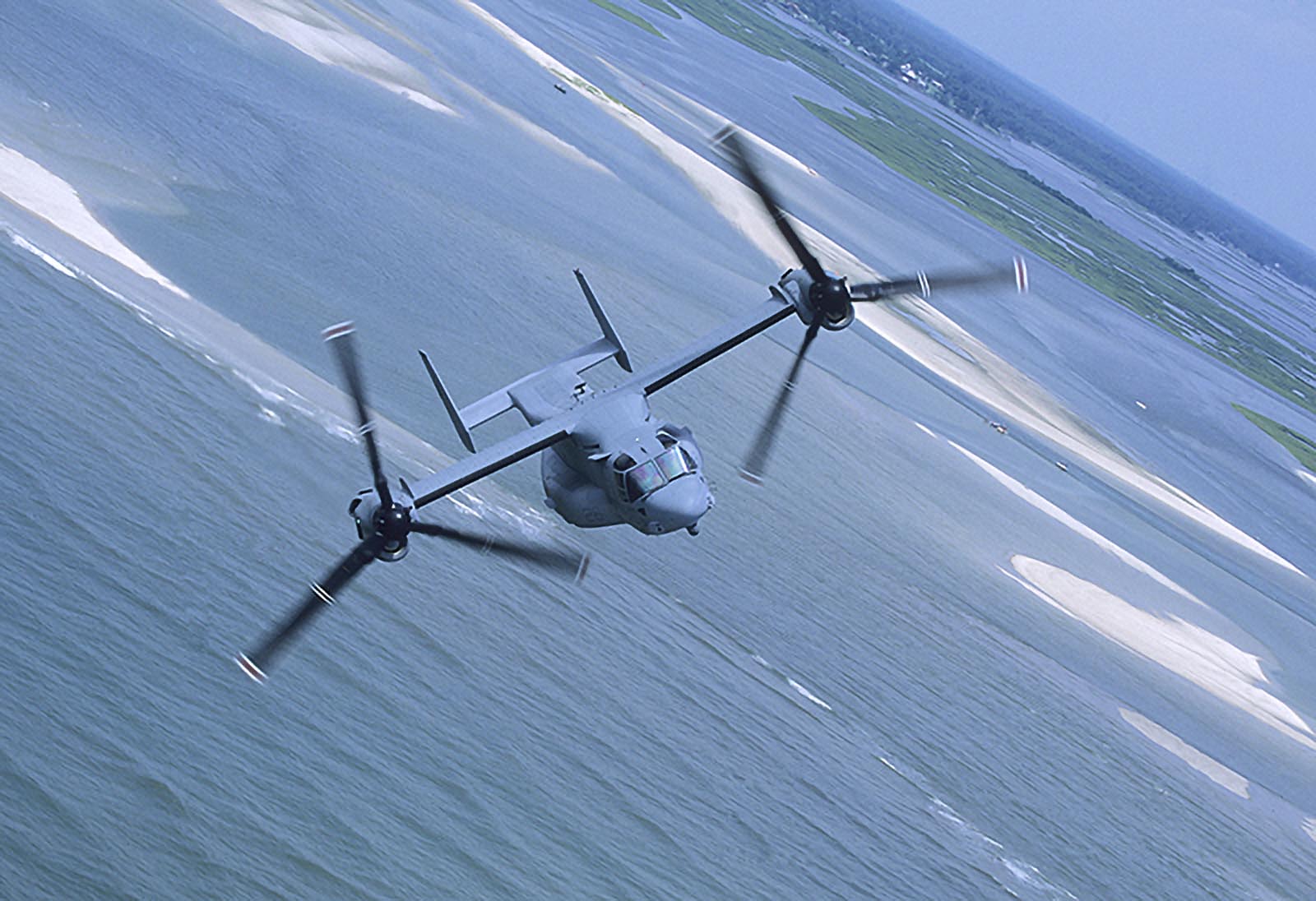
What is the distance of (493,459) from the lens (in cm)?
2625

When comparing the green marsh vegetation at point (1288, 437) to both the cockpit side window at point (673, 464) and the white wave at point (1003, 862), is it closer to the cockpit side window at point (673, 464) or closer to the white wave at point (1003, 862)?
the white wave at point (1003, 862)

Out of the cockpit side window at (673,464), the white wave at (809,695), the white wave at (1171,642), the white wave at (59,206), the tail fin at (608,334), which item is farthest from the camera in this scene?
the white wave at (1171,642)

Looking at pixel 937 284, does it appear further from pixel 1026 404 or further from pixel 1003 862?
pixel 1026 404

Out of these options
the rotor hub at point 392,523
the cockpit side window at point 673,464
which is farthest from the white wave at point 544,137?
the rotor hub at point 392,523

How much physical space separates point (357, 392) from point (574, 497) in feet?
17.3

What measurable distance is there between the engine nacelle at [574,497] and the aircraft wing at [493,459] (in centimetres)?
93

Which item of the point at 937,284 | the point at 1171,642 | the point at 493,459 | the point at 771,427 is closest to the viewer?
the point at 493,459

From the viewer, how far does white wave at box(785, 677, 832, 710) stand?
37.0m

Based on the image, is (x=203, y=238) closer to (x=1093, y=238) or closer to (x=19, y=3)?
(x=19, y=3)

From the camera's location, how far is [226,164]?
56.0 m

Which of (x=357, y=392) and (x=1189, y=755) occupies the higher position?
(x=1189, y=755)

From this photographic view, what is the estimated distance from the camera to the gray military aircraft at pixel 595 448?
24.4 m

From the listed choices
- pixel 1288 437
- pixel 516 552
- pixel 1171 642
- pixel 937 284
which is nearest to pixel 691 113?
pixel 1288 437

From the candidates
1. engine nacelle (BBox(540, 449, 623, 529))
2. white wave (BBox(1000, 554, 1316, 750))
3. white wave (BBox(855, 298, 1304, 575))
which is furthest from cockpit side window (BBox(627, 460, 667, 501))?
white wave (BBox(855, 298, 1304, 575))
